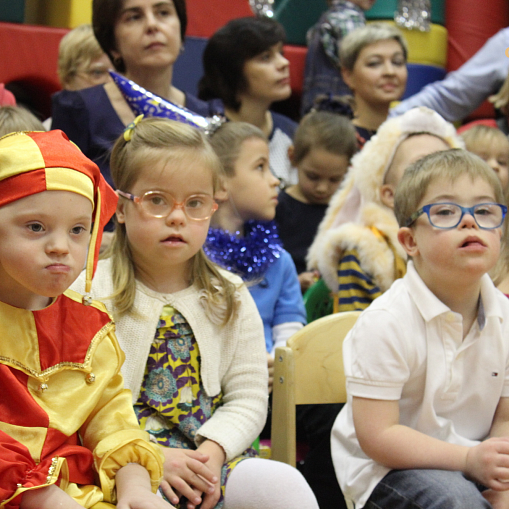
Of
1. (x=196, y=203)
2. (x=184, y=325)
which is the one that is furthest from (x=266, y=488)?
(x=196, y=203)

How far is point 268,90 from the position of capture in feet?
9.63

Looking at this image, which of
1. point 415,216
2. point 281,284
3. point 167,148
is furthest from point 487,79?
point 167,148

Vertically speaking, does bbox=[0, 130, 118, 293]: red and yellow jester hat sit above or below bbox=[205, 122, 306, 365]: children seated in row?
above

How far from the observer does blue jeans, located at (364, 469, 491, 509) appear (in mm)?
1257

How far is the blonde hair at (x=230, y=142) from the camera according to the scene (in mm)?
2078

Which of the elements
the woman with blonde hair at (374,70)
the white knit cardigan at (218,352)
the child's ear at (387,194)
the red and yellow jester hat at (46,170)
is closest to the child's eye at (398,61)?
the woman with blonde hair at (374,70)

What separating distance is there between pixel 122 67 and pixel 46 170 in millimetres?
1454

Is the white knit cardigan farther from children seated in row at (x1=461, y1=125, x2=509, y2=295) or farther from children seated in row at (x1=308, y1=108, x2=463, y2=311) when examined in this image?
children seated in row at (x1=461, y1=125, x2=509, y2=295)

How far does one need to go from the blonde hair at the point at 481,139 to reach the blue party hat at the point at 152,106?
3.54 ft

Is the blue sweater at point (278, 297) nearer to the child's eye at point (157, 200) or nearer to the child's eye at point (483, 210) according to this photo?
the child's eye at point (157, 200)

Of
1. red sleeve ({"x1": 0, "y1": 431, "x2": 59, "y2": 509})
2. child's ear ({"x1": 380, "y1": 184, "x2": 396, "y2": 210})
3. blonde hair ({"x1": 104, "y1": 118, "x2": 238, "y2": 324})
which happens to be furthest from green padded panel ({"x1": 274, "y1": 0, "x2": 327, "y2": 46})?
red sleeve ({"x1": 0, "y1": 431, "x2": 59, "y2": 509})

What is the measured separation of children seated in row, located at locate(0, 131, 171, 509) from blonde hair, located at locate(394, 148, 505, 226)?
683 mm

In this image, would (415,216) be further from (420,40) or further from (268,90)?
(420,40)

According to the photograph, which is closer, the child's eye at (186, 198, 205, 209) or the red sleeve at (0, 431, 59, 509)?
the red sleeve at (0, 431, 59, 509)
